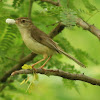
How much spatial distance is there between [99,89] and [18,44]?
10.1 ft

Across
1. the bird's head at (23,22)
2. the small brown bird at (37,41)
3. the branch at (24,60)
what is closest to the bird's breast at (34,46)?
the small brown bird at (37,41)

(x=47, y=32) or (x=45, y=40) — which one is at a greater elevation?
(x=45, y=40)

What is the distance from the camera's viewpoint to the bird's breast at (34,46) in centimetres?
405

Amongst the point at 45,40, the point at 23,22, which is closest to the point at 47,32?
the point at 23,22

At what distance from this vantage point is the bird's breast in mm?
4046

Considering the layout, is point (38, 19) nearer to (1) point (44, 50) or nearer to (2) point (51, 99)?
(1) point (44, 50)

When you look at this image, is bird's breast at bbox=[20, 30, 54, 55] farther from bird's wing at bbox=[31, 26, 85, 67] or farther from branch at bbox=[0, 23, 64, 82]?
branch at bbox=[0, 23, 64, 82]

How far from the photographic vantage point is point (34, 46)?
4055mm

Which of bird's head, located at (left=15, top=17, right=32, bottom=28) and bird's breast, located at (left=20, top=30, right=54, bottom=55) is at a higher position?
bird's head, located at (left=15, top=17, right=32, bottom=28)

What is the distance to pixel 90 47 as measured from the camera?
7.17m

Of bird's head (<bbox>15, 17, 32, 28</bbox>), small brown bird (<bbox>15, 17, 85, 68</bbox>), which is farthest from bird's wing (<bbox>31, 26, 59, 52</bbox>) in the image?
bird's head (<bbox>15, 17, 32, 28</bbox>)

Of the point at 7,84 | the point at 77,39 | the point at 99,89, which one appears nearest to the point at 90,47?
the point at 77,39

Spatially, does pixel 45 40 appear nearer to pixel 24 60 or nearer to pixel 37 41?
pixel 37 41

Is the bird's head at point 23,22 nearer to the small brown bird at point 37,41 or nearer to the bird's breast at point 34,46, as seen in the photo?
the small brown bird at point 37,41
